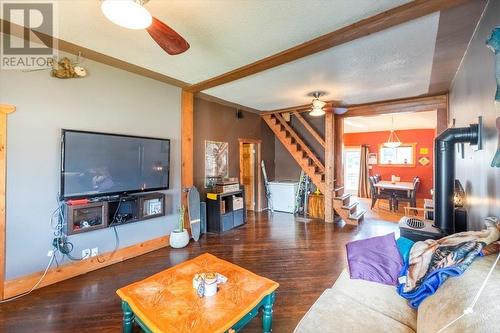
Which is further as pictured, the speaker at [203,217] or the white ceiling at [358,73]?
the speaker at [203,217]

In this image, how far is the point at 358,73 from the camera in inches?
127

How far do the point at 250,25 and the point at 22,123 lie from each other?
2.54 meters

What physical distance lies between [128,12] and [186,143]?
257 cm

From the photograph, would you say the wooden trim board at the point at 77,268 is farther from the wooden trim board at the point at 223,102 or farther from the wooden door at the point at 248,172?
the wooden door at the point at 248,172

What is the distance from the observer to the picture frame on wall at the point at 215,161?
178 inches

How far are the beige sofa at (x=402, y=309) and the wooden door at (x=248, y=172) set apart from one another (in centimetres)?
426

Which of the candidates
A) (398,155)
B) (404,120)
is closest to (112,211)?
(404,120)

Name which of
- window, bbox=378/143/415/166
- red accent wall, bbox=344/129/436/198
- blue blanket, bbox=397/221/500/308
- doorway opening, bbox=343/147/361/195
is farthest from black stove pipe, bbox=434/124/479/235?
doorway opening, bbox=343/147/361/195

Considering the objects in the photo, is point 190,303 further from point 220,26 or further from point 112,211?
point 220,26

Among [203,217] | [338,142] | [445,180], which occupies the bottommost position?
[203,217]

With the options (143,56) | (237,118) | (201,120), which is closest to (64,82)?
(143,56)

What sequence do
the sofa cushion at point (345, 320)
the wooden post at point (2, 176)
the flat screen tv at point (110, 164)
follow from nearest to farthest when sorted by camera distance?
the sofa cushion at point (345, 320)
the wooden post at point (2, 176)
the flat screen tv at point (110, 164)

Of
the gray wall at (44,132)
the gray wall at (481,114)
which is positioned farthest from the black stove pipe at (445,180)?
the gray wall at (44,132)

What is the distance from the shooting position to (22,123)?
2291mm
